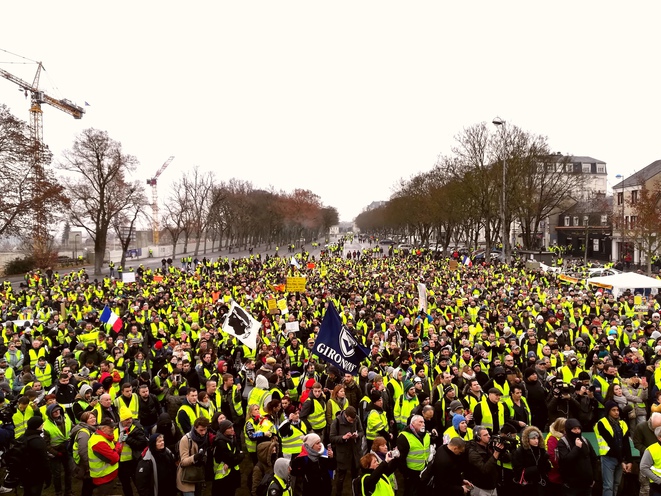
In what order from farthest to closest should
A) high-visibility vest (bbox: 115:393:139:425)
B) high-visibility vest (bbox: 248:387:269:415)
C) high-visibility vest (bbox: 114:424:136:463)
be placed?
high-visibility vest (bbox: 248:387:269:415)
high-visibility vest (bbox: 115:393:139:425)
high-visibility vest (bbox: 114:424:136:463)

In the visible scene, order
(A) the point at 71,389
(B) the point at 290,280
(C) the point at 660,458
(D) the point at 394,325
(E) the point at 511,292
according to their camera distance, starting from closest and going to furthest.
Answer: (C) the point at 660,458, (A) the point at 71,389, (D) the point at 394,325, (B) the point at 290,280, (E) the point at 511,292

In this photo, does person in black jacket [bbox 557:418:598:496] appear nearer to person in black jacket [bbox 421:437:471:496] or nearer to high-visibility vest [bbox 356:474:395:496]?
person in black jacket [bbox 421:437:471:496]

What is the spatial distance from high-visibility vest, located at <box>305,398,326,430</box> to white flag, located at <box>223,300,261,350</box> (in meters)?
4.40

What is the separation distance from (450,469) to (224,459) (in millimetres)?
2501

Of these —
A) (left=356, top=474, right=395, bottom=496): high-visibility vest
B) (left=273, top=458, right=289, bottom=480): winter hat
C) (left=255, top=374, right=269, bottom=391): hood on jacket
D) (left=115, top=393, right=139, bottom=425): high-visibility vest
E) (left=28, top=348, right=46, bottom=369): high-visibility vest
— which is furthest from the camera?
(left=28, top=348, right=46, bottom=369): high-visibility vest

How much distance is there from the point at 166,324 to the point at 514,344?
9.52m

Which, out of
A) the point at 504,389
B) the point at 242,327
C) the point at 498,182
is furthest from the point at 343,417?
the point at 498,182

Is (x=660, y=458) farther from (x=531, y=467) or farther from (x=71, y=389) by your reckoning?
(x=71, y=389)

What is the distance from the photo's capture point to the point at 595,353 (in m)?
10.4

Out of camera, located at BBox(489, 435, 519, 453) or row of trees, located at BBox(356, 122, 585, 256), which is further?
row of trees, located at BBox(356, 122, 585, 256)

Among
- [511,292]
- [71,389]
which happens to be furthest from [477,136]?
[71,389]

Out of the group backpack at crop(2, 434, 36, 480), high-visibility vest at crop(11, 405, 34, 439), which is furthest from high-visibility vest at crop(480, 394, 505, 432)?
high-visibility vest at crop(11, 405, 34, 439)

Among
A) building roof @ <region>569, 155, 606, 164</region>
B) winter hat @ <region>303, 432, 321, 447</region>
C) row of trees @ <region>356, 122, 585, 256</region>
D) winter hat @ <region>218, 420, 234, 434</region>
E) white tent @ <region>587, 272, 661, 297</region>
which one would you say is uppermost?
building roof @ <region>569, 155, 606, 164</region>

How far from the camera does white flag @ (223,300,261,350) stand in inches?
453
